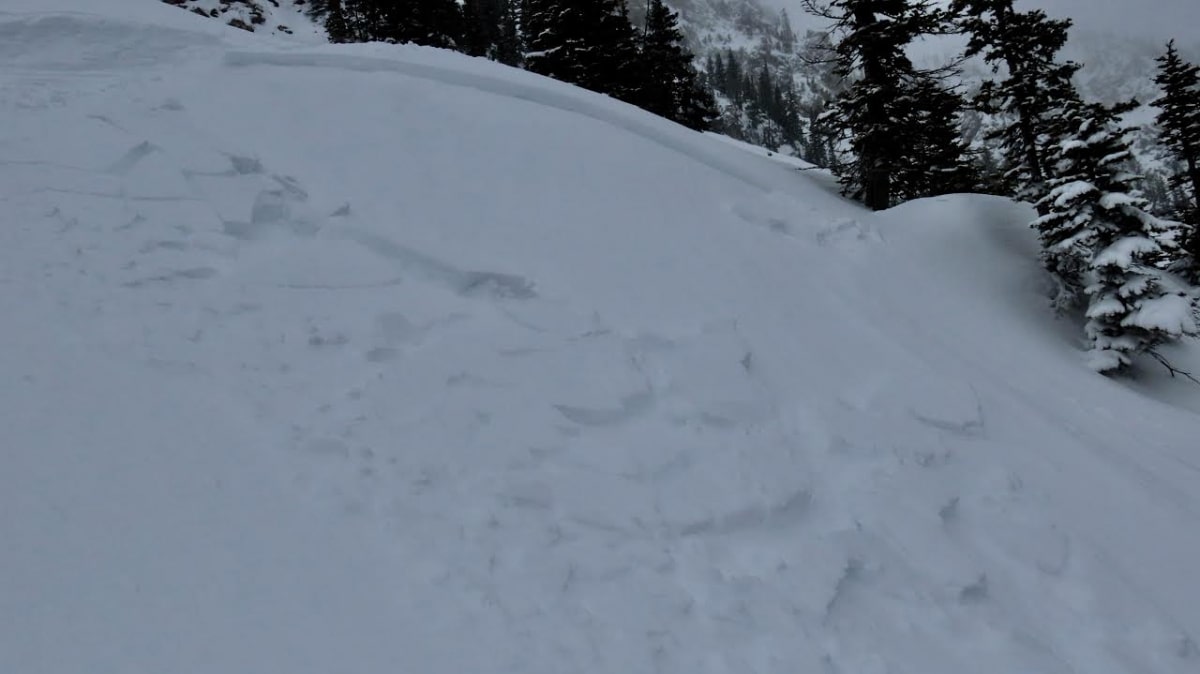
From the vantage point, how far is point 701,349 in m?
6.50

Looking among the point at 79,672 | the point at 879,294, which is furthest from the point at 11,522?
the point at 879,294

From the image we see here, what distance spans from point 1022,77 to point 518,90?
41.3 feet

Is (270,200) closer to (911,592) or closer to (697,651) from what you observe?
(697,651)

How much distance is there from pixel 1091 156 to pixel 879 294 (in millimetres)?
6087

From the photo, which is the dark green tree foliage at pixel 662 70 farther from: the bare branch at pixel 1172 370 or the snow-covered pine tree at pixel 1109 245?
the bare branch at pixel 1172 370

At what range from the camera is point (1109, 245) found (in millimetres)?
10906

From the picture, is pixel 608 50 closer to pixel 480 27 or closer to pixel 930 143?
pixel 930 143

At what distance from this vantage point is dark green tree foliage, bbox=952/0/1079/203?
1459 cm

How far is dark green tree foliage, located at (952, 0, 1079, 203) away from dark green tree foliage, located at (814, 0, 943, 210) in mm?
1835

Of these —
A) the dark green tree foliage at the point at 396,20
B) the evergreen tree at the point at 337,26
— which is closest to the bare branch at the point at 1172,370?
the dark green tree foliage at the point at 396,20

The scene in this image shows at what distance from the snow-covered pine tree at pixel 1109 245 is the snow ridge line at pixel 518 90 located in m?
5.66

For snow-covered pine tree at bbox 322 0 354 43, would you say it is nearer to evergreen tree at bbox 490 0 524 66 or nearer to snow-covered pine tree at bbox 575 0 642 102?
evergreen tree at bbox 490 0 524 66

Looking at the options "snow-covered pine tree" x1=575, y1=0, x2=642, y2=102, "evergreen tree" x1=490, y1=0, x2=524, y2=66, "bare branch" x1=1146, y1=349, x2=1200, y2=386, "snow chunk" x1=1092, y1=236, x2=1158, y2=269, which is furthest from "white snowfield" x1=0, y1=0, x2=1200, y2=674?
"evergreen tree" x1=490, y1=0, x2=524, y2=66

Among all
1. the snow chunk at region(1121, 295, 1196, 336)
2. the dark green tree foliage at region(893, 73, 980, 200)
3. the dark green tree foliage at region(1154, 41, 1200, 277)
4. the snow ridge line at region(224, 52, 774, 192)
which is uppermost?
the dark green tree foliage at region(1154, 41, 1200, 277)
